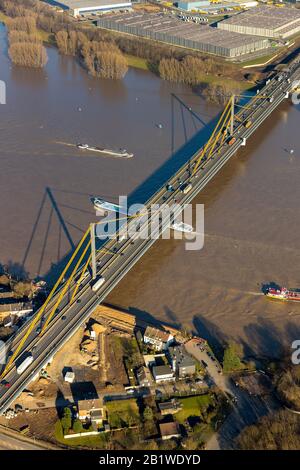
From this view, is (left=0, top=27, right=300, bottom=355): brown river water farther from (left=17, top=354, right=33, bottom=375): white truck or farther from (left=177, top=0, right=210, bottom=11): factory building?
(left=177, top=0, right=210, bottom=11): factory building

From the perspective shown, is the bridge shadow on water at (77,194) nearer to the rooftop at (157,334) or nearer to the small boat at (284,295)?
the rooftop at (157,334)

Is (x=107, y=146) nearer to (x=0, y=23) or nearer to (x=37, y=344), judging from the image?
(x=37, y=344)

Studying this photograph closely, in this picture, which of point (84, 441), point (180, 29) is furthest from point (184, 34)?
point (84, 441)

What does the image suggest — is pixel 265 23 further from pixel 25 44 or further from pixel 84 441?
pixel 84 441

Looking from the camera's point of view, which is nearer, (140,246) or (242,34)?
(140,246)

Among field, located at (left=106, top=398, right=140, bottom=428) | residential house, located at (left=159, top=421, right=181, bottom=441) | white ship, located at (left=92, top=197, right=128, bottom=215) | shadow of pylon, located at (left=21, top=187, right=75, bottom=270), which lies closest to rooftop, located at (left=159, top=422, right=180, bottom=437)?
residential house, located at (left=159, top=421, right=181, bottom=441)
